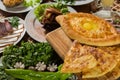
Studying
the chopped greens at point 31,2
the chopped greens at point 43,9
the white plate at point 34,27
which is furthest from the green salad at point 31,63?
the chopped greens at point 31,2

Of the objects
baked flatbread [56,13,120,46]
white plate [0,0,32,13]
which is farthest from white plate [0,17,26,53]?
baked flatbread [56,13,120,46]

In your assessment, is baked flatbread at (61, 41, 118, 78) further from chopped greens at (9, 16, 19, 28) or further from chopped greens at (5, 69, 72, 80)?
chopped greens at (9, 16, 19, 28)

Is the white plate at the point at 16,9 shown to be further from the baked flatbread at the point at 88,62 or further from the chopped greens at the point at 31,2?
the baked flatbread at the point at 88,62

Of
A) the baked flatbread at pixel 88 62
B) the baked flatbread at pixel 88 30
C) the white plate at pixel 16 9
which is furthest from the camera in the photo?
the white plate at pixel 16 9

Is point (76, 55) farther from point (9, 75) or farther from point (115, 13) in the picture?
point (115, 13)

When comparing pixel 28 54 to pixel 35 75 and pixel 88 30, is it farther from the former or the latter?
pixel 88 30

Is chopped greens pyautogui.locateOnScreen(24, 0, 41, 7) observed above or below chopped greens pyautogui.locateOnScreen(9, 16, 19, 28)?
above
